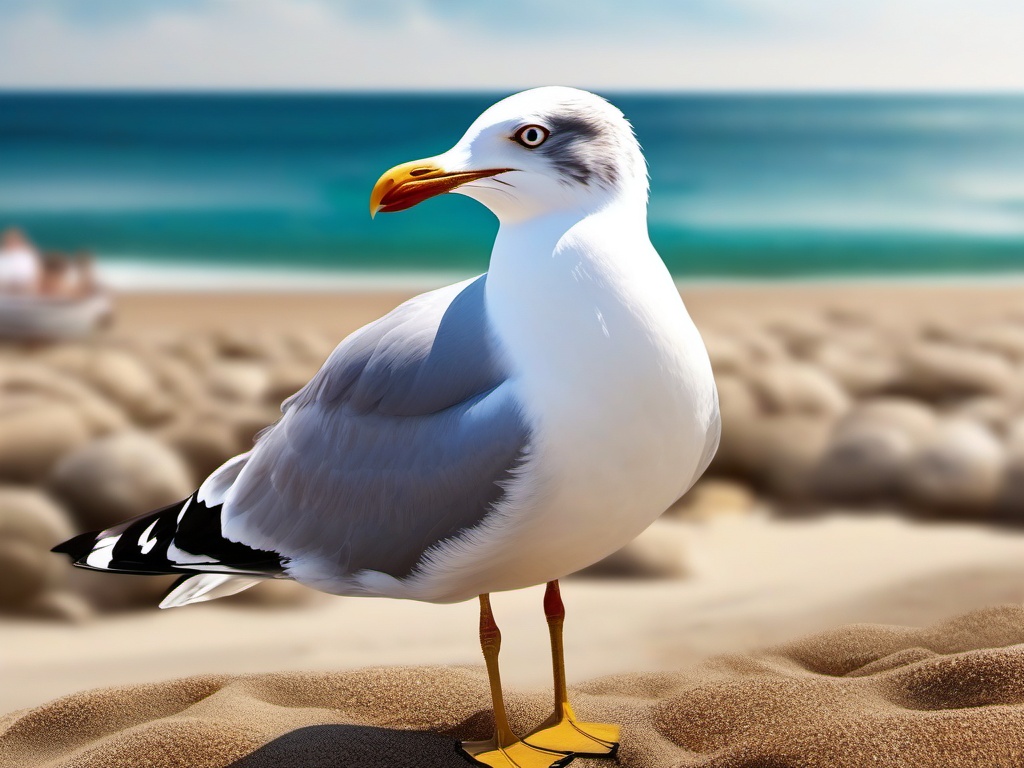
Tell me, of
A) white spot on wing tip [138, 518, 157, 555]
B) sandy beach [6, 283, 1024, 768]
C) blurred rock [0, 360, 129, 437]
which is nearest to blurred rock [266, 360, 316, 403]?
sandy beach [6, 283, 1024, 768]

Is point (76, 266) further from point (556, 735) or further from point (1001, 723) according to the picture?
point (1001, 723)

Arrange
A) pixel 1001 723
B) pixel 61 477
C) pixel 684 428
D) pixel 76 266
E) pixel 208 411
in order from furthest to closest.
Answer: pixel 76 266
pixel 208 411
pixel 61 477
pixel 1001 723
pixel 684 428

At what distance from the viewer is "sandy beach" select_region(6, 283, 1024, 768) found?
2170mm

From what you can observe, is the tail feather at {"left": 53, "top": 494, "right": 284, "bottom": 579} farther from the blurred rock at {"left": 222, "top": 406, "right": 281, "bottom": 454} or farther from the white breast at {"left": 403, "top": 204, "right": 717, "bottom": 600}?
the blurred rock at {"left": 222, "top": 406, "right": 281, "bottom": 454}

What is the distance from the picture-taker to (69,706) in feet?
8.18

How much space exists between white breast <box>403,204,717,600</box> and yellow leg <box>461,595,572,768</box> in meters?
0.21

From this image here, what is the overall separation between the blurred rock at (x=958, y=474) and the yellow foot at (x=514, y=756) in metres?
2.71

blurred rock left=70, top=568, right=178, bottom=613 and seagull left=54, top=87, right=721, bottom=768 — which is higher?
seagull left=54, top=87, right=721, bottom=768

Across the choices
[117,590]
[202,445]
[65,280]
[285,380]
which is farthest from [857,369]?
[65,280]

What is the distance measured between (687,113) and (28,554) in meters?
26.6

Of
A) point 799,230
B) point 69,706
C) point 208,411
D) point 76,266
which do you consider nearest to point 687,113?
point 799,230

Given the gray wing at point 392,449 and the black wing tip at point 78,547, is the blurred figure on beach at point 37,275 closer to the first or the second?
the black wing tip at point 78,547

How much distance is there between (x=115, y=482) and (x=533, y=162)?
264 centimetres

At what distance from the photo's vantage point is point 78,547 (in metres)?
2.24
